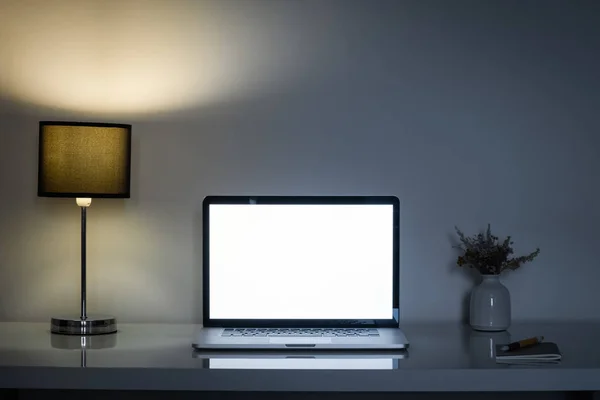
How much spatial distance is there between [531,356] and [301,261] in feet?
2.14

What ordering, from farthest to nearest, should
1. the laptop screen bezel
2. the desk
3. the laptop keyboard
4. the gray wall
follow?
the gray wall, the laptop screen bezel, the laptop keyboard, the desk

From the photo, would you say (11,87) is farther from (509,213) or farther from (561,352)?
(561,352)

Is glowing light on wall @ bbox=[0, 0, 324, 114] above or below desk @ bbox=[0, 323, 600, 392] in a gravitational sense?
above

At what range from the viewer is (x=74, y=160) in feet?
6.46

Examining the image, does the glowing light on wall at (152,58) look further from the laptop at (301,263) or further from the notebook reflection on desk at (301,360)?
the notebook reflection on desk at (301,360)

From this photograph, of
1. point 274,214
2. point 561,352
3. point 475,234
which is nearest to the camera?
point 561,352

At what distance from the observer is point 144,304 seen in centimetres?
225

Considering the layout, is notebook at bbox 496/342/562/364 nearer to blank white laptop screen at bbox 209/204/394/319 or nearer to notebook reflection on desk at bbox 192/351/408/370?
notebook reflection on desk at bbox 192/351/408/370

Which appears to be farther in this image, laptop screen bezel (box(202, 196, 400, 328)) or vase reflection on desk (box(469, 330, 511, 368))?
laptop screen bezel (box(202, 196, 400, 328))

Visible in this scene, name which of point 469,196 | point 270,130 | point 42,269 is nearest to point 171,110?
point 270,130

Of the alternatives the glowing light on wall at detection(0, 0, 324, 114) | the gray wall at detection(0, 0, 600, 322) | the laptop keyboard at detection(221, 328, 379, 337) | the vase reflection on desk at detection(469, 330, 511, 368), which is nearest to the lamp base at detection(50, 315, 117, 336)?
the gray wall at detection(0, 0, 600, 322)

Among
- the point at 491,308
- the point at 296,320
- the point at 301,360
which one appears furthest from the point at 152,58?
the point at 491,308

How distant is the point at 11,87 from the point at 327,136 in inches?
36.5

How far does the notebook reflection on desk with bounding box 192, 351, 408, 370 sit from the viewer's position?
163cm
